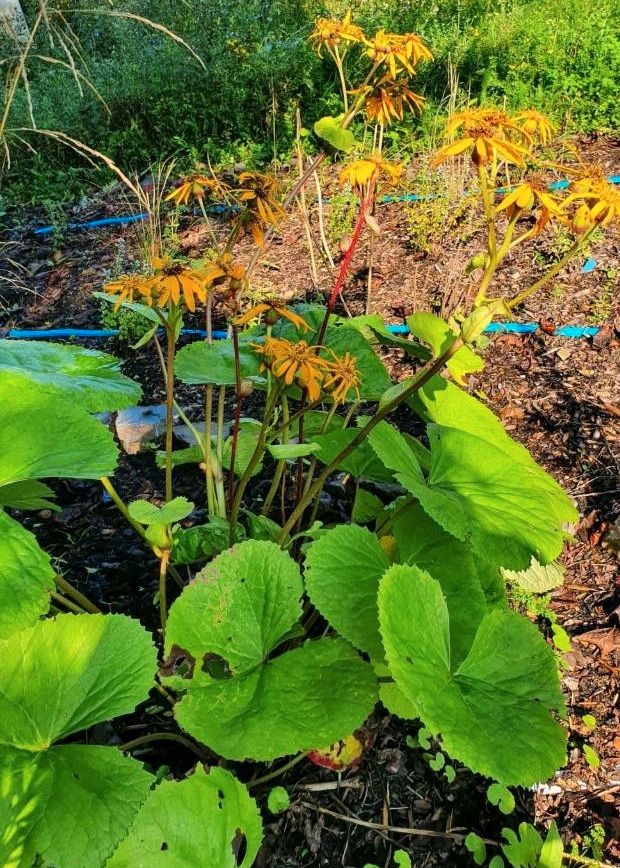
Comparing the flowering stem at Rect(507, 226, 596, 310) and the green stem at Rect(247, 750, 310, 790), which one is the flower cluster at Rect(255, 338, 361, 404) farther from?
the green stem at Rect(247, 750, 310, 790)

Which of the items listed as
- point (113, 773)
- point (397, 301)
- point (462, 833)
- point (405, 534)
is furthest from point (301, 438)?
point (397, 301)

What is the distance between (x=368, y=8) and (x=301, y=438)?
5565 mm

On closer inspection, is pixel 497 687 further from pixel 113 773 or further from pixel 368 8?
pixel 368 8

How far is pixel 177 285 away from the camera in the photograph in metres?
1.10

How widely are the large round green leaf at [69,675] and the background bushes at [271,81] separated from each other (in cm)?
324

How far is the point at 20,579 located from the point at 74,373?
64cm

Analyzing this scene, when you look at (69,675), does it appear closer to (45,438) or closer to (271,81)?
(45,438)

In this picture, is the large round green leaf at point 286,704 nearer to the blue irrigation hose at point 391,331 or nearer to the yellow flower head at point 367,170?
the yellow flower head at point 367,170

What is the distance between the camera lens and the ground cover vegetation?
3.29 feet

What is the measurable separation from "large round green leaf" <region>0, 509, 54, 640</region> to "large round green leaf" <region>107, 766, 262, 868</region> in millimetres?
320

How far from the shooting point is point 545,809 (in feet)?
4.56

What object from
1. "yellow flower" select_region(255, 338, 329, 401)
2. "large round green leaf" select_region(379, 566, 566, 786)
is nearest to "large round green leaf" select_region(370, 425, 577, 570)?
"large round green leaf" select_region(379, 566, 566, 786)

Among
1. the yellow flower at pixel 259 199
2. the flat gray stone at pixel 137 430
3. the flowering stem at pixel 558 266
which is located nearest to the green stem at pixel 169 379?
the yellow flower at pixel 259 199

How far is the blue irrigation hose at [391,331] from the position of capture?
2604 mm
